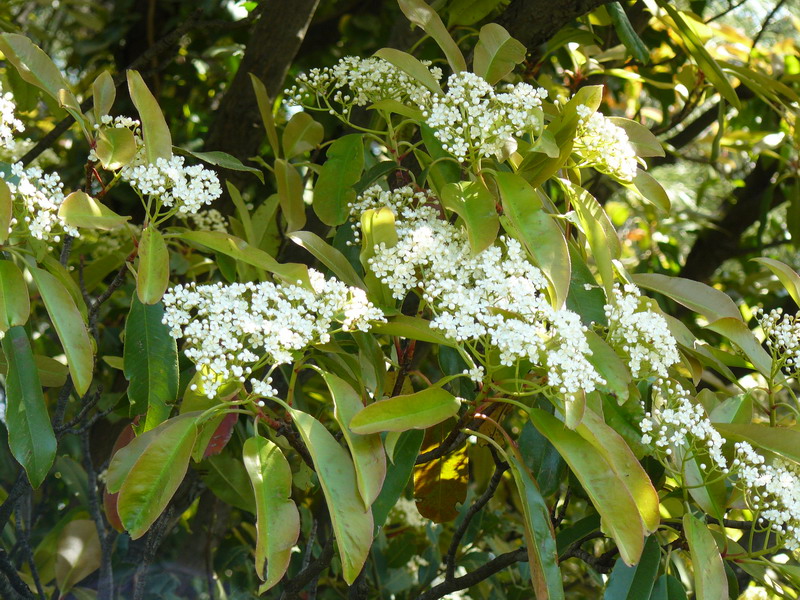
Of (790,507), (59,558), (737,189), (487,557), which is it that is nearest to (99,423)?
(59,558)

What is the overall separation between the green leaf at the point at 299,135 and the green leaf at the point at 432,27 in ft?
1.06

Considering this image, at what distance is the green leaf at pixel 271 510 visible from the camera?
0.77 m

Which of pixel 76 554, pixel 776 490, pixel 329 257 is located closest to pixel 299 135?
pixel 329 257

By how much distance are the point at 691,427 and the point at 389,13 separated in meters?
1.75

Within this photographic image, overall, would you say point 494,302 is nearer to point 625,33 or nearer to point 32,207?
Result: point 32,207

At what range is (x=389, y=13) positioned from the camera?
91.6 inches

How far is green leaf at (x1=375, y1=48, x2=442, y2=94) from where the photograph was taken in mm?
1045

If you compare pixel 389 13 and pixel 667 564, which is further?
pixel 389 13

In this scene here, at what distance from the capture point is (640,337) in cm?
91

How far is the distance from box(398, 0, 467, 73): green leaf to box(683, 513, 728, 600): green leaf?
64 centimetres

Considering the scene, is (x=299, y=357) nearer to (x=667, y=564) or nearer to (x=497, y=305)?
(x=497, y=305)

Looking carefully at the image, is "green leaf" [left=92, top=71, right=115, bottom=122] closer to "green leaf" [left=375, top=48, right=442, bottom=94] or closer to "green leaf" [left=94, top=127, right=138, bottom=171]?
"green leaf" [left=94, top=127, right=138, bottom=171]

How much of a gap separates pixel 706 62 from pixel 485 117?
27.6 inches

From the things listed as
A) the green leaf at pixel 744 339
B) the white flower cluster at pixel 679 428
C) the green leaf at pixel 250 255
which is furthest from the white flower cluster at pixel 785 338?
the green leaf at pixel 250 255
